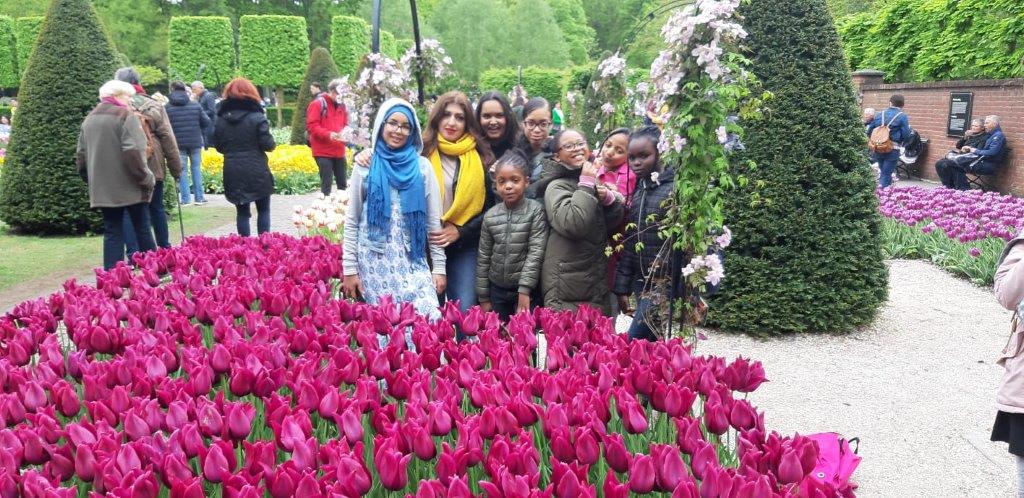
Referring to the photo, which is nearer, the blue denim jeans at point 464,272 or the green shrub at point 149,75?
the blue denim jeans at point 464,272

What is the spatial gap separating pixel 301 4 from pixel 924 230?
45.3 m

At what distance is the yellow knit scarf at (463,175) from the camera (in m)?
4.36

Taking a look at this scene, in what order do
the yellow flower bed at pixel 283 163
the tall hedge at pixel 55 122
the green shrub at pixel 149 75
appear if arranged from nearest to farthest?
the tall hedge at pixel 55 122
the yellow flower bed at pixel 283 163
the green shrub at pixel 149 75

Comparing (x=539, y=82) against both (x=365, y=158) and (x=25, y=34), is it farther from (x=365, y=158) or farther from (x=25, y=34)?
(x=365, y=158)

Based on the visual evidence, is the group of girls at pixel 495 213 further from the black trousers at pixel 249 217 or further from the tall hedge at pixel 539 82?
the tall hedge at pixel 539 82

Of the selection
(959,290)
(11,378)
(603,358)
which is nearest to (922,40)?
(959,290)

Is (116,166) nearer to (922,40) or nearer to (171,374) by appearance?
(171,374)

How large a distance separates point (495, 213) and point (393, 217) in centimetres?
52

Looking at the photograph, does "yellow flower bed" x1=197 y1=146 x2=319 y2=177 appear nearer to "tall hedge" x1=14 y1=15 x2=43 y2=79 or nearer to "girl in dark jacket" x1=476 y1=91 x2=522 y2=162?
"girl in dark jacket" x1=476 y1=91 x2=522 y2=162

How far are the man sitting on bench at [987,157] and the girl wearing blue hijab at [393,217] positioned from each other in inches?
474

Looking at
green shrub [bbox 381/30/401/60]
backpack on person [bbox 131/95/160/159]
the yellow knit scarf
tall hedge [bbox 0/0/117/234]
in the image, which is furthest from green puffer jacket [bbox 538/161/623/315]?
green shrub [bbox 381/30/401/60]

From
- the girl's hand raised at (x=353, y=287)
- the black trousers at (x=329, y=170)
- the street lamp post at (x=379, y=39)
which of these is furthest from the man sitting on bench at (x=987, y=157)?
the girl's hand raised at (x=353, y=287)

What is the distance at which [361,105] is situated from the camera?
586cm

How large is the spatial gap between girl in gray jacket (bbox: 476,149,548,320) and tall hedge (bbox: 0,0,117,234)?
7353mm
